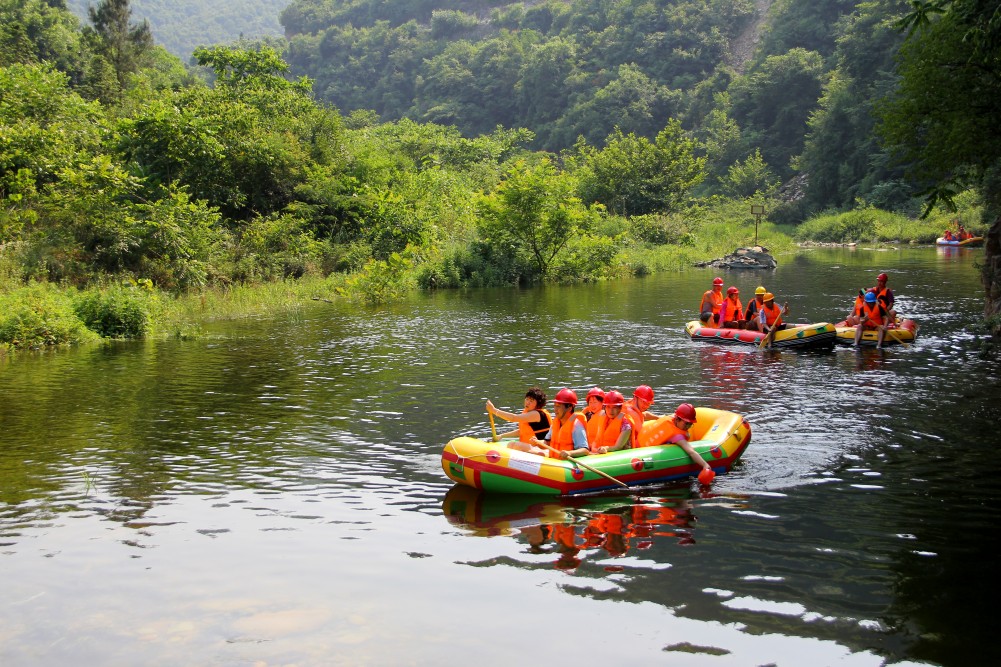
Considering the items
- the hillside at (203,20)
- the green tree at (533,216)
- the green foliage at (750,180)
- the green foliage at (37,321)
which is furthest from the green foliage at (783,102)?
the hillside at (203,20)

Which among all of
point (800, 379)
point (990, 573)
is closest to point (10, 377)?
point (800, 379)

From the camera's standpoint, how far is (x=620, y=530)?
27.3 ft

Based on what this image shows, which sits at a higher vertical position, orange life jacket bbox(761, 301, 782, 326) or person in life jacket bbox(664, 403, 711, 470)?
orange life jacket bbox(761, 301, 782, 326)

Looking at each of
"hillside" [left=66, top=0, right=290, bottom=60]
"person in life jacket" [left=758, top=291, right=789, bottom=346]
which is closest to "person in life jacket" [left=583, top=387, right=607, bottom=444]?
"person in life jacket" [left=758, top=291, right=789, bottom=346]

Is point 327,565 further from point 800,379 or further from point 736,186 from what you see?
point 736,186

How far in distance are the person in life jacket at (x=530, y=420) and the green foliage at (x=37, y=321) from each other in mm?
11924

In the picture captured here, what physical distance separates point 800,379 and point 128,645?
441 inches

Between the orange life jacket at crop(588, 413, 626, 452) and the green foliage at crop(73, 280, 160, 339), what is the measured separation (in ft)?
43.5

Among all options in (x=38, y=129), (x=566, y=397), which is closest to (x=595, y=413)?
(x=566, y=397)

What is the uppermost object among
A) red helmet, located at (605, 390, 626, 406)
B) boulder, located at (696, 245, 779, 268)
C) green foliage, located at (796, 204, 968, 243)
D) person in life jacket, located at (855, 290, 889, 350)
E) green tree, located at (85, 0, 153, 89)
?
green tree, located at (85, 0, 153, 89)

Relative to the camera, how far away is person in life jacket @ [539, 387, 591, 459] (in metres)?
9.68

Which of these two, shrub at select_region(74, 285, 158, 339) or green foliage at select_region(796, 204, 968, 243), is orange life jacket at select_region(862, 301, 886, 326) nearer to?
shrub at select_region(74, 285, 158, 339)

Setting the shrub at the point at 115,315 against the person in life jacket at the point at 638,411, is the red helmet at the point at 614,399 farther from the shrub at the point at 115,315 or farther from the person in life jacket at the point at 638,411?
the shrub at the point at 115,315

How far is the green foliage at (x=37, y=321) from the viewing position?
17672 mm
